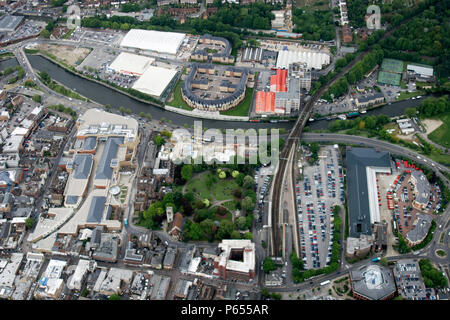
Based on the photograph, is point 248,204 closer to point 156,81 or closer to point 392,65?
point 156,81

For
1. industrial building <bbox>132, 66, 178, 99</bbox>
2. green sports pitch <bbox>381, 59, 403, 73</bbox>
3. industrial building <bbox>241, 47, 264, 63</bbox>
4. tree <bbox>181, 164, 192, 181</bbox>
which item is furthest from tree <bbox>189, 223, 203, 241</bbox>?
green sports pitch <bbox>381, 59, 403, 73</bbox>

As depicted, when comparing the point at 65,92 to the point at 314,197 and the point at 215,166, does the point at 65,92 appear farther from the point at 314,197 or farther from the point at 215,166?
the point at 314,197

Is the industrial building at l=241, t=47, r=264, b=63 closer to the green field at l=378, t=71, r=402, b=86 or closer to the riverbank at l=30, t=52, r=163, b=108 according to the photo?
the riverbank at l=30, t=52, r=163, b=108

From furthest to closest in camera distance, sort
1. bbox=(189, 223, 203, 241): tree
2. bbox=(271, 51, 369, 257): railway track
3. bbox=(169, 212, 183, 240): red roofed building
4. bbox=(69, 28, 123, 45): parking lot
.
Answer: bbox=(69, 28, 123, 45): parking lot
bbox=(169, 212, 183, 240): red roofed building
bbox=(271, 51, 369, 257): railway track
bbox=(189, 223, 203, 241): tree

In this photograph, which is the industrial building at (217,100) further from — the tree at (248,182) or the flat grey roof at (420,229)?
the flat grey roof at (420,229)

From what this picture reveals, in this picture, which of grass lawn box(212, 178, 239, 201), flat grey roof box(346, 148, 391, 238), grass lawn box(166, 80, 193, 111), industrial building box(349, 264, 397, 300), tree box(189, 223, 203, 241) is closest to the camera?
industrial building box(349, 264, 397, 300)

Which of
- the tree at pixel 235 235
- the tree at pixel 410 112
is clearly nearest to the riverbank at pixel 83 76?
the tree at pixel 235 235
